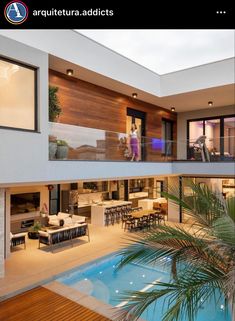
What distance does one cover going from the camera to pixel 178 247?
3277 mm

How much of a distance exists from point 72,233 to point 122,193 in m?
7.21

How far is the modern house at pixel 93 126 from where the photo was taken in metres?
6.39

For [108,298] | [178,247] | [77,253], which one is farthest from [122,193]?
[178,247]

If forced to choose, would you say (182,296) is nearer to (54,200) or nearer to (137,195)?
(54,200)

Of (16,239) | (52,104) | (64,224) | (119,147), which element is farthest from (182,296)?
(64,224)

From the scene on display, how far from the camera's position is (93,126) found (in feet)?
35.8

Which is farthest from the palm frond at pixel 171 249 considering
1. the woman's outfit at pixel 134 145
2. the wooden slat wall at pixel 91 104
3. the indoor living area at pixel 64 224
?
the wooden slat wall at pixel 91 104

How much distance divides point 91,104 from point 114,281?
6847 mm

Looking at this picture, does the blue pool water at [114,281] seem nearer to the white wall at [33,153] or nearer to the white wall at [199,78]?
the white wall at [33,153]

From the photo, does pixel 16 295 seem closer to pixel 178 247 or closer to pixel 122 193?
pixel 178 247

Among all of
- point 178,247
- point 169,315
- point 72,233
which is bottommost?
point 72,233
